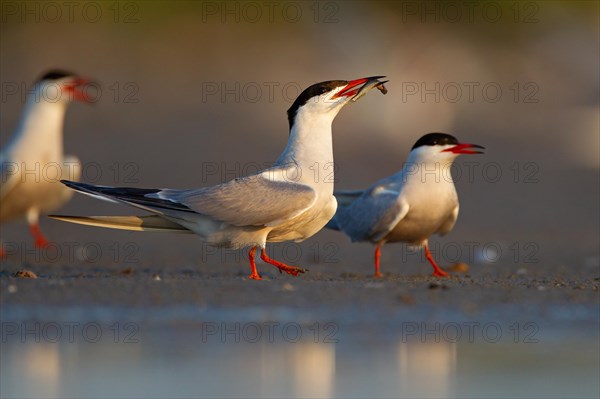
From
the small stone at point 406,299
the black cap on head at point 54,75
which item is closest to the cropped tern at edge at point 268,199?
the small stone at point 406,299

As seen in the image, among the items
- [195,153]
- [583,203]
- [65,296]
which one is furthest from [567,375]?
[195,153]

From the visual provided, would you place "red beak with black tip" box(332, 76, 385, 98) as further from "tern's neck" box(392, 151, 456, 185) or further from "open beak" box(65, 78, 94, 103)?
"open beak" box(65, 78, 94, 103)

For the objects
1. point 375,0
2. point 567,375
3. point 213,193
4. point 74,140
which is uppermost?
point 375,0

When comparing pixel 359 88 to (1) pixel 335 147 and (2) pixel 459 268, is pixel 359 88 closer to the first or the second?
(2) pixel 459 268

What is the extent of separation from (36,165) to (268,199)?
350 centimetres

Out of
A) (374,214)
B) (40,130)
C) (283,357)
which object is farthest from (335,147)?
(283,357)

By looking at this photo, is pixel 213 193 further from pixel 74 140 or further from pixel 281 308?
pixel 74 140

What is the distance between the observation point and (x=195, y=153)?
1778cm

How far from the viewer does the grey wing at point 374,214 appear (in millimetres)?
8773

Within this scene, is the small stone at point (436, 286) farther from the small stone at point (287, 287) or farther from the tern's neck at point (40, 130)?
the tern's neck at point (40, 130)

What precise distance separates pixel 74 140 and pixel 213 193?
11229 millimetres

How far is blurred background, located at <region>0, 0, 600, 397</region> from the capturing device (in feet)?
18.5

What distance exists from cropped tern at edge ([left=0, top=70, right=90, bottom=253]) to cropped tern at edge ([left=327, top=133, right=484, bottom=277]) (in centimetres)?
265

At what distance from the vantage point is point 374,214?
884cm
